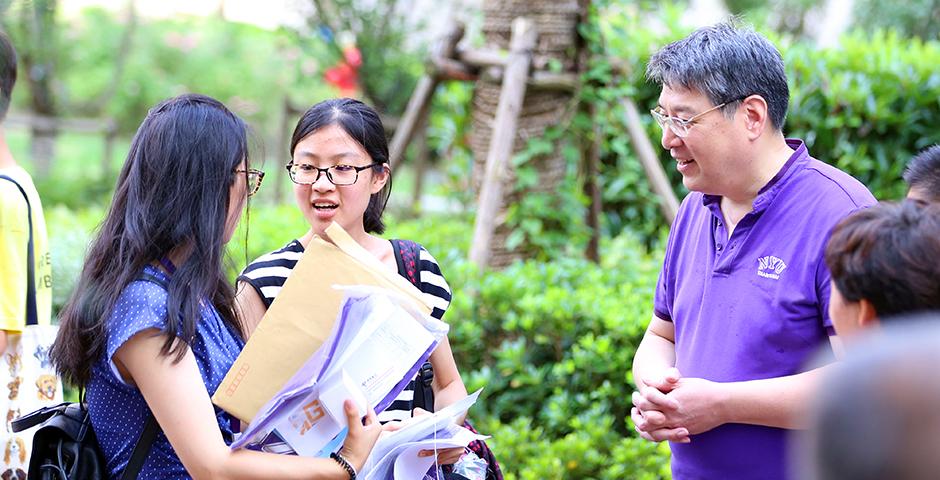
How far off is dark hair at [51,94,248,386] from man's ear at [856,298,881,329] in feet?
4.16

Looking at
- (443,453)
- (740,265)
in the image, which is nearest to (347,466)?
(443,453)

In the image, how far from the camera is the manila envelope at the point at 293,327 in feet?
6.31

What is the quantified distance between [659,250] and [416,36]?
3950 millimetres

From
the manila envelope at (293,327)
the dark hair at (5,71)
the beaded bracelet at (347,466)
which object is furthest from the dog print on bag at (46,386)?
the beaded bracelet at (347,466)

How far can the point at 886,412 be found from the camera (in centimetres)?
85

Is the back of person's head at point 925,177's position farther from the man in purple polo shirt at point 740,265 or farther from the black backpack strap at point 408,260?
the black backpack strap at point 408,260

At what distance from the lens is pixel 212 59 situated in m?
17.4

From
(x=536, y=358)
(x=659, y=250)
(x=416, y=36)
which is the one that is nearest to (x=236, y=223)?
(x=536, y=358)

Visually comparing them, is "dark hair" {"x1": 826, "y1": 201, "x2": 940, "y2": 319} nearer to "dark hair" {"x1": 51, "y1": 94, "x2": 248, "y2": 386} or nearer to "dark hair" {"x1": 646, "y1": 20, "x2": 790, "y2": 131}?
"dark hair" {"x1": 646, "y1": 20, "x2": 790, "y2": 131}

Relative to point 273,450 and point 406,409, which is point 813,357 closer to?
point 406,409

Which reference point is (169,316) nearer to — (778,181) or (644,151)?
(778,181)

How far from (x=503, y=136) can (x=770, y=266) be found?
2518 mm

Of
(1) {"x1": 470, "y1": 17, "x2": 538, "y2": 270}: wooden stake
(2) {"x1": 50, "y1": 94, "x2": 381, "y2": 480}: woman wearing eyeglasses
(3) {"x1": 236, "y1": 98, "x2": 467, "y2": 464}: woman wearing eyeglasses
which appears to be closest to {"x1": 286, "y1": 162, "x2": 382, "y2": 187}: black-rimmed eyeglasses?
(3) {"x1": 236, "y1": 98, "x2": 467, "y2": 464}: woman wearing eyeglasses

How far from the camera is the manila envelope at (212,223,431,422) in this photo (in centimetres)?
192
